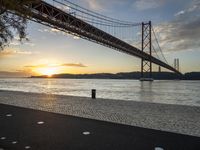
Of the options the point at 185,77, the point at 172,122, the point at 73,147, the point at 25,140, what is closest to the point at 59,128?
the point at 25,140

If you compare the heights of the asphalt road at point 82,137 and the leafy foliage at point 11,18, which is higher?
the leafy foliage at point 11,18

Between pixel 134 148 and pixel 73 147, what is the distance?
1385 millimetres

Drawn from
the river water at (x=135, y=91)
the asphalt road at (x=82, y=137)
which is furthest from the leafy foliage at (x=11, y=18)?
the river water at (x=135, y=91)

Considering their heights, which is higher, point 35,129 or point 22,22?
point 22,22

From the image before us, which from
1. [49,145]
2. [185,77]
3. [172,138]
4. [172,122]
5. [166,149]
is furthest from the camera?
[185,77]

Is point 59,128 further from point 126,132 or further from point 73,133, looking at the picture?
point 126,132

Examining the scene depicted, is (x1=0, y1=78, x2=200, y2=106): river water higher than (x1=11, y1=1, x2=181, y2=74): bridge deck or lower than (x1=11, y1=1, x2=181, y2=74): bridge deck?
lower

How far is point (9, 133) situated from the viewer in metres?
7.75

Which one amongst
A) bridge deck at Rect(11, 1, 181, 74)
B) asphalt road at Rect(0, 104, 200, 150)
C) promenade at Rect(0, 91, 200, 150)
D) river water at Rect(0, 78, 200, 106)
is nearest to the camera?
asphalt road at Rect(0, 104, 200, 150)

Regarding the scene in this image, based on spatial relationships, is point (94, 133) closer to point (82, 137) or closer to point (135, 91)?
point (82, 137)

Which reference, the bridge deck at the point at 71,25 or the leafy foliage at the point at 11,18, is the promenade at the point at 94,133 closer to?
the leafy foliage at the point at 11,18

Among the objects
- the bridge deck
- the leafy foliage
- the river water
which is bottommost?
the river water

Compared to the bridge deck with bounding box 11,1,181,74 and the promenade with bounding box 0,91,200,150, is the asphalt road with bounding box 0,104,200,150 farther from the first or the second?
the bridge deck with bounding box 11,1,181,74

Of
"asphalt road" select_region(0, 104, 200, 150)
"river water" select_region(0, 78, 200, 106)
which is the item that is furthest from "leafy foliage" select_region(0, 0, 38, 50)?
"river water" select_region(0, 78, 200, 106)
